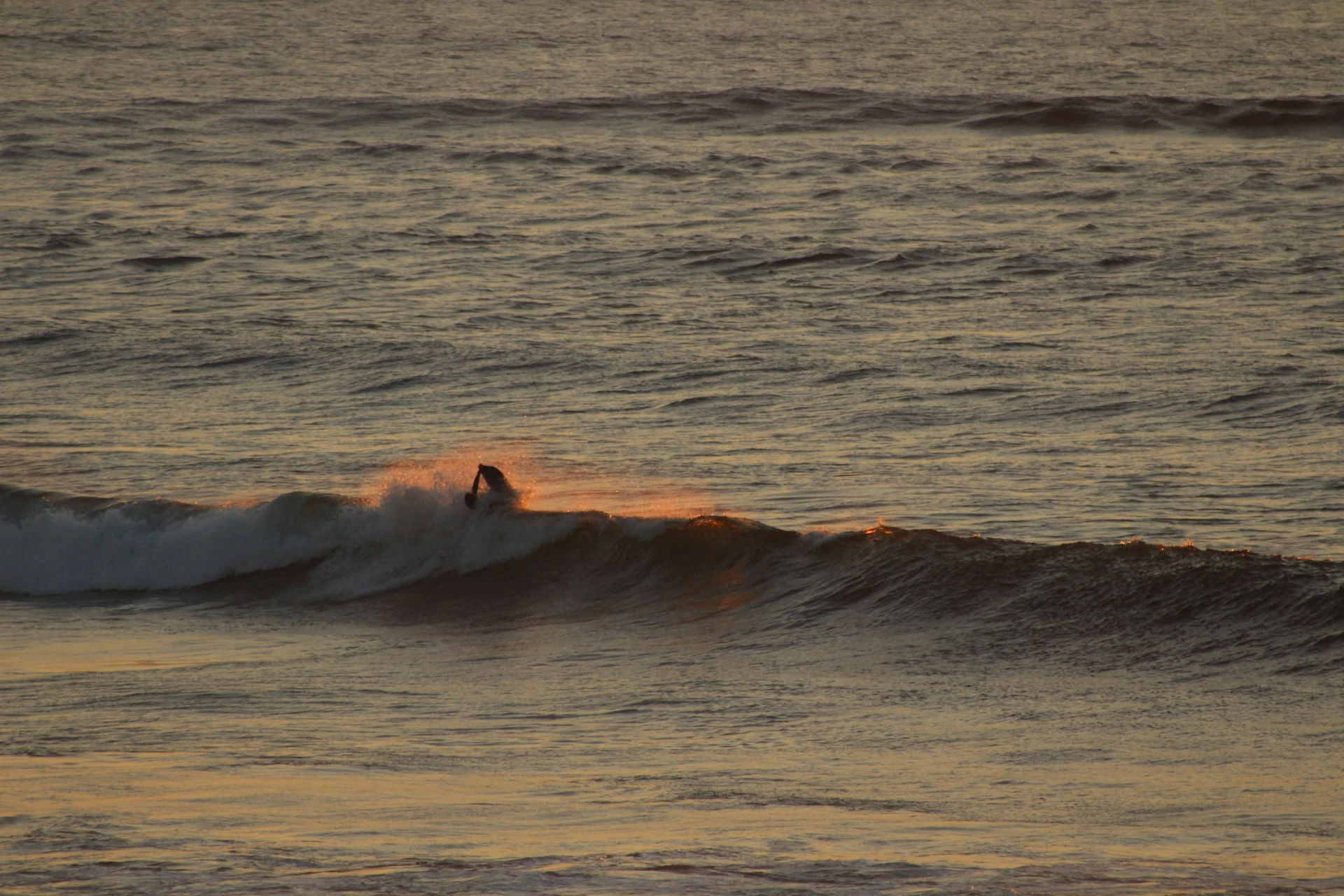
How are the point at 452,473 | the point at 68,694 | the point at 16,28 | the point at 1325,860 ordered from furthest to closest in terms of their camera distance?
the point at 16,28
the point at 452,473
the point at 68,694
the point at 1325,860

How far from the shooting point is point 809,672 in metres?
9.27

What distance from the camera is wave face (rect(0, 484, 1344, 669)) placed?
9555 millimetres

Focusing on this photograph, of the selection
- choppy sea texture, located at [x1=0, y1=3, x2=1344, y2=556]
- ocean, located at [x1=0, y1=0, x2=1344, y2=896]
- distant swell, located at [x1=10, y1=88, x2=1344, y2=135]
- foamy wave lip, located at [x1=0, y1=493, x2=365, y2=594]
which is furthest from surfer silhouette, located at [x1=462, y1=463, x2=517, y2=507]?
distant swell, located at [x1=10, y1=88, x2=1344, y2=135]

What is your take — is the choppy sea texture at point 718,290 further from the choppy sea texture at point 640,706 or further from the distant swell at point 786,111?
the choppy sea texture at point 640,706

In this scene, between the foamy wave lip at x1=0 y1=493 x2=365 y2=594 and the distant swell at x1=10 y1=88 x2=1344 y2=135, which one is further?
the distant swell at x1=10 y1=88 x2=1344 y2=135

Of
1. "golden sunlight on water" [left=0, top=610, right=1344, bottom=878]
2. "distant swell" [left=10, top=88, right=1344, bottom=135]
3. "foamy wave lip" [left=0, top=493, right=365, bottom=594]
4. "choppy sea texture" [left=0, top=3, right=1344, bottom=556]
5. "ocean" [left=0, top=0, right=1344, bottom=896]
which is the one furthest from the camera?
"distant swell" [left=10, top=88, right=1344, bottom=135]

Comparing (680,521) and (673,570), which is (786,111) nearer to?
(680,521)

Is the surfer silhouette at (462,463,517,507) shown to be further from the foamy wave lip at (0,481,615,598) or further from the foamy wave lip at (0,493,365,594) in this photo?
the foamy wave lip at (0,493,365,594)

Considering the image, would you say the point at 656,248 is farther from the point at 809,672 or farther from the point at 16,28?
the point at 16,28

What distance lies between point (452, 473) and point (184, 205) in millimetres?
17774

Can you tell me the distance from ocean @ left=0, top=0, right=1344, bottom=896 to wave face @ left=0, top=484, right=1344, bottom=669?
36mm

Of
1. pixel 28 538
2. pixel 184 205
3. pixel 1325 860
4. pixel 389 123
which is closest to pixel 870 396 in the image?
pixel 28 538

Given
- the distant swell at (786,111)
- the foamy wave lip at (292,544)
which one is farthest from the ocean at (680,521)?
the distant swell at (786,111)

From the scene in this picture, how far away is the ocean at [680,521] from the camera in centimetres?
623
